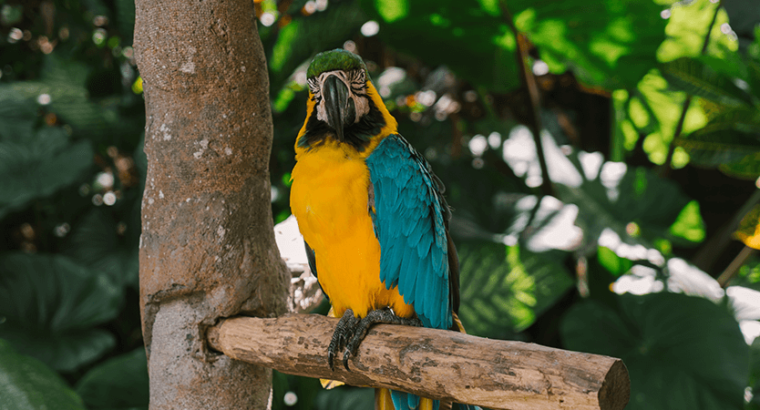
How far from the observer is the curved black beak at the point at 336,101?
0.80 meters

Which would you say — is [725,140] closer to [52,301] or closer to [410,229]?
[410,229]

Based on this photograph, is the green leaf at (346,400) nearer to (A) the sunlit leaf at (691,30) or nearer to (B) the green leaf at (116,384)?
(B) the green leaf at (116,384)

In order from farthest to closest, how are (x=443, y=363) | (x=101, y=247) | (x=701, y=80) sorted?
(x=101, y=247)
(x=701, y=80)
(x=443, y=363)

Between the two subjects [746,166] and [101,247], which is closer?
[746,166]

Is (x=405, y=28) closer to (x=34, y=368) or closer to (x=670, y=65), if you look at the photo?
(x=670, y=65)

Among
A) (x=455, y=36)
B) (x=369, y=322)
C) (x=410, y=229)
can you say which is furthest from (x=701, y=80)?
(x=369, y=322)

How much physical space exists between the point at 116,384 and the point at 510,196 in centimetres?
151

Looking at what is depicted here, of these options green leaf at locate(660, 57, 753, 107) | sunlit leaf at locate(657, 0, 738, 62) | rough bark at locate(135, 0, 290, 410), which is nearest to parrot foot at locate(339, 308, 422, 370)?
rough bark at locate(135, 0, 290, 410)

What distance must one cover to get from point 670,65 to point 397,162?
114 cm

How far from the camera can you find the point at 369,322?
824 millimetres

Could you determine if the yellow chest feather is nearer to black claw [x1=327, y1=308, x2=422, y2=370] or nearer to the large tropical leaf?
black claw [x1=327, y1=308, x2=422, y2=370]

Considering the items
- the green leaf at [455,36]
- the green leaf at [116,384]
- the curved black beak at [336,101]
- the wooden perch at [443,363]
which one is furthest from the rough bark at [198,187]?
the green leaf at [455,36]

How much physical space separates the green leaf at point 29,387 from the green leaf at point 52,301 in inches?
22.1

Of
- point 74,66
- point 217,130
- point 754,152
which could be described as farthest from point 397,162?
point 74,66
